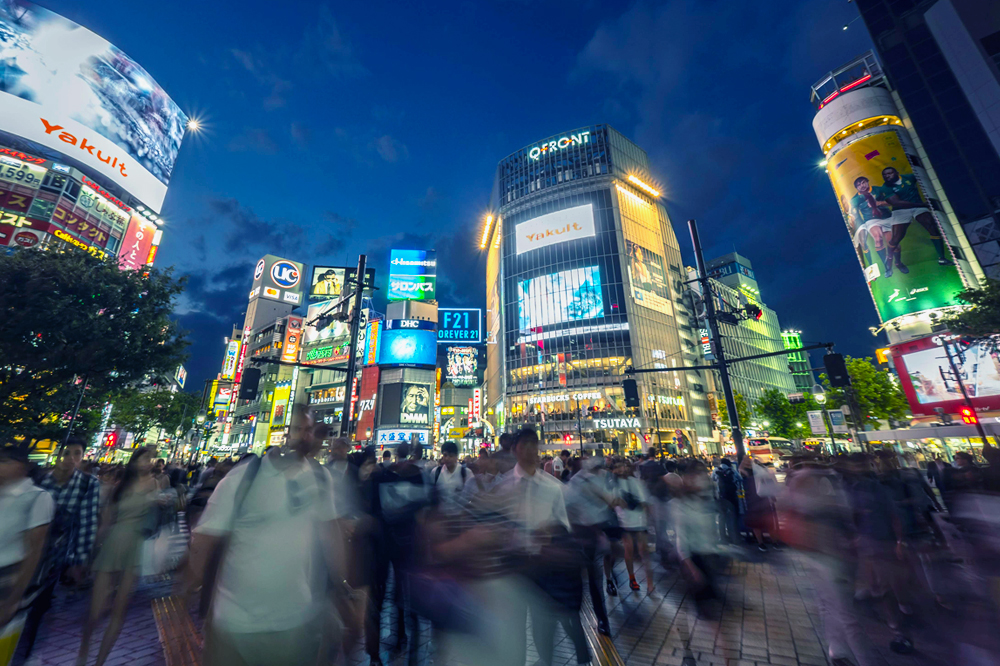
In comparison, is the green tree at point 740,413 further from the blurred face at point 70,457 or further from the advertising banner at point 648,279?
the blurred face at point 70,457

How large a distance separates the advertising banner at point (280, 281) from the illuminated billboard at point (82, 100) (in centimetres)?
4219

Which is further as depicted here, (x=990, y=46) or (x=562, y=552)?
(x=990, y=46)

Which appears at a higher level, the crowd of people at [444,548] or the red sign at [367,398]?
the red sign at [367,398]

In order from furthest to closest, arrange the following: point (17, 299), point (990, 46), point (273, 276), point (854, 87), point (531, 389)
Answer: point (273, 276) → point (531, 389) → point (854, 87) → point (990, 46) → point (17, 299)

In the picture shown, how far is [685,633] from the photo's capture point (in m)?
5.17

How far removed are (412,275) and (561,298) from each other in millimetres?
27069

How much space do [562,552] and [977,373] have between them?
44.6 m

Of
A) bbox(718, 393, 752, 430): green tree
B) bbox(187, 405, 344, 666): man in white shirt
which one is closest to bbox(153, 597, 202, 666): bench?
bbox(187, 405, 344, 666): man in white shirt

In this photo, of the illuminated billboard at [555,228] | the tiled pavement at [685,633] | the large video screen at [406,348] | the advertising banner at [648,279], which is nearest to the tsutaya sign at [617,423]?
the advertising banner at [648,279]

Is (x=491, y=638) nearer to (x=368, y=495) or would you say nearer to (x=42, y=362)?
(x=368, y=495)

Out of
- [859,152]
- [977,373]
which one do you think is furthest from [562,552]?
[859,152]

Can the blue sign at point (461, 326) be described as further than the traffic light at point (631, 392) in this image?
Yes

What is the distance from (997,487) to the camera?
13.9 ft

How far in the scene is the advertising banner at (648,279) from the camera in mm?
63594
